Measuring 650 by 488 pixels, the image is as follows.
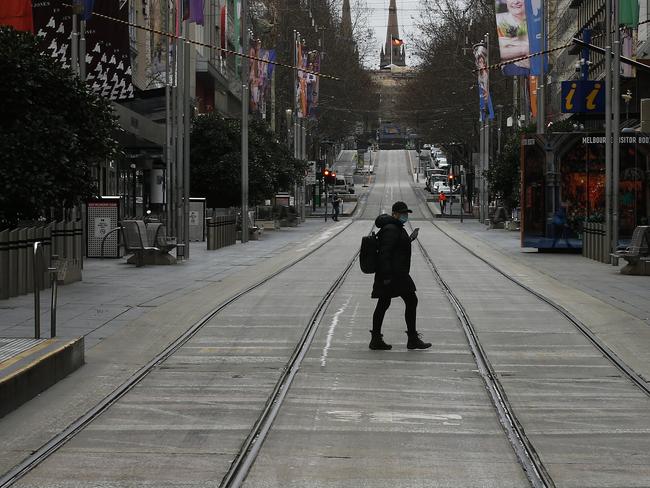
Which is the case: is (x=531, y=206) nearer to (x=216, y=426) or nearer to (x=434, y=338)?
(x=434, y=338)

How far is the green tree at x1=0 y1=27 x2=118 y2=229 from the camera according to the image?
24.8 meters

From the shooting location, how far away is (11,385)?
35.8 feet

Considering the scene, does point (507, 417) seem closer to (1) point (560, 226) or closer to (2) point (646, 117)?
(2) point (646, 117)

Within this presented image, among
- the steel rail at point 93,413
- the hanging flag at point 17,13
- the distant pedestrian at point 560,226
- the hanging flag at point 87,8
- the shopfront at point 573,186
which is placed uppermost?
the hanging flag at point 87,8

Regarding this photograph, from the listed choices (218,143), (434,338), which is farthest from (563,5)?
(434,338)

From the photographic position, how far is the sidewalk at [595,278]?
71.8ft

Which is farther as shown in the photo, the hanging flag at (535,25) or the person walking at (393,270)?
the hanging flag at (535,25)

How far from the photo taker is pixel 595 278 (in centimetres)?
2839

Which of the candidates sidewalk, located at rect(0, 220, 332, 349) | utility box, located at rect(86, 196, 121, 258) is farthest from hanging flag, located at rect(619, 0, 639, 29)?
utility box, located at rect(86, 196, 121, 258)

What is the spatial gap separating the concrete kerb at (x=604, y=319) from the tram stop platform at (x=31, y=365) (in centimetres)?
555

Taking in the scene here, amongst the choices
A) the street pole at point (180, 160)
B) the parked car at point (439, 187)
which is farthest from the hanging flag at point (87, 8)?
the parked car at point (439, 187)

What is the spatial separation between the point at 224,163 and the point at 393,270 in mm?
46537

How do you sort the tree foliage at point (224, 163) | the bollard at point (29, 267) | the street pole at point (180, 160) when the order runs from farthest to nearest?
the tree foliage at point (224, 163), the street pole at point (180, 160), the bollard at point (29, 267)

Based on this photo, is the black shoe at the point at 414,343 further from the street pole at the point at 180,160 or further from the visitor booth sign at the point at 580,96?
the visitor booth sign at the point at 580,96
